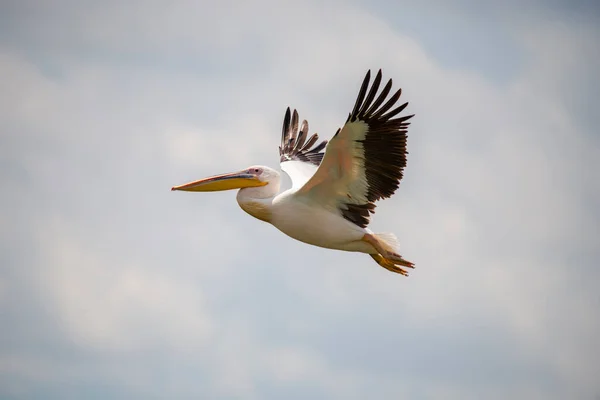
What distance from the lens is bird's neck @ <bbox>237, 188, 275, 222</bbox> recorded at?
1501 cm

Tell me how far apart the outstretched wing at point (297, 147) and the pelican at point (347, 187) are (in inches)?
58.2

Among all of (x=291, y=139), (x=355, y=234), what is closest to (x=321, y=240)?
(x=355, y=234)

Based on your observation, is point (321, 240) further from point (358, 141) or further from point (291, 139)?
point (291, 139)

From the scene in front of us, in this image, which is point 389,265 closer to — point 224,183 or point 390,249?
point 390,249

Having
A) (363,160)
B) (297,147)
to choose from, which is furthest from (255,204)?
(297,147)

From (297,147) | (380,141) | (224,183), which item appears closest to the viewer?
(380,141)

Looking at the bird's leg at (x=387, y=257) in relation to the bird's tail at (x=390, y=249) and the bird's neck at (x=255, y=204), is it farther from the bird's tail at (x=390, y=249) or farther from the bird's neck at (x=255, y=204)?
the bird's neck at (x=255, y=204)

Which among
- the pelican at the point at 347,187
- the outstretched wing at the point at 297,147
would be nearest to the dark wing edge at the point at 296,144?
the outstretched wing at the point at 297,147

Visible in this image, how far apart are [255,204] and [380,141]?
2039mm

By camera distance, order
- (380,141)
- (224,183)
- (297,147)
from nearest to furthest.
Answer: (380,141) → (224,183) → (297,147)

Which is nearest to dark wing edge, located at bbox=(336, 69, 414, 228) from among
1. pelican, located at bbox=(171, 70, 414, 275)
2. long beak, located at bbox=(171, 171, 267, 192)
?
pelican, located at bbox=(171, 70, 414, 275)

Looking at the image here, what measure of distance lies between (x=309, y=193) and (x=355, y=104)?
1.52 m

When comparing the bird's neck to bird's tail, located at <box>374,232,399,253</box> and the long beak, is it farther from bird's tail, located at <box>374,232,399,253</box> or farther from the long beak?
bird's tail, located at <box>374,232,399,253</box>

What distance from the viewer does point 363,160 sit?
1423cm
